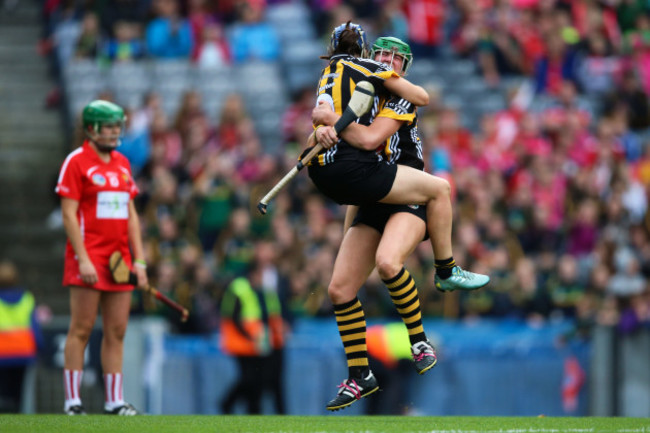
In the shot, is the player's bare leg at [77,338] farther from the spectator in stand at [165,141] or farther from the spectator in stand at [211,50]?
the spectator in stand at [211,50]

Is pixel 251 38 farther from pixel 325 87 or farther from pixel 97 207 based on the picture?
pixel 325 87

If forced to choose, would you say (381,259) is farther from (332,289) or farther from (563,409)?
(563,409)

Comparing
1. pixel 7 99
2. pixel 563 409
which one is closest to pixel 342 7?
pixel 7 99

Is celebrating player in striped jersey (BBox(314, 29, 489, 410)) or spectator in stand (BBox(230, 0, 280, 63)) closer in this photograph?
celebrating player in striped jersey (BBox(314, 29, 489, 410))

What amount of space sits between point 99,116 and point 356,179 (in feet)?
7.65

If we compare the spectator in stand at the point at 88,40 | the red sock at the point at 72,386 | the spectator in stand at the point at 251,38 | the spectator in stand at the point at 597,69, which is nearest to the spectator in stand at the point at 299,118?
the spectator in stand at the point at 251,38

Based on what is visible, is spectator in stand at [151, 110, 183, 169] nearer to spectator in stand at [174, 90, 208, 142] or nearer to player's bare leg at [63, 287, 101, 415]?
spectator in stand at [174, 90, 208, 142]

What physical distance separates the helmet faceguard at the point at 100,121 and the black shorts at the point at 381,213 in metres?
2.04

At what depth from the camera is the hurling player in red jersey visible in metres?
9.48

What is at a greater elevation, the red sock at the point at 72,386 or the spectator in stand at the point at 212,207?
the spectator in stand at the point at 212,207

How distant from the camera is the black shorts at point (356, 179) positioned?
27.1 feet

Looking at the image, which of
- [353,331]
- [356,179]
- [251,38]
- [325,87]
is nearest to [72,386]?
[353,331]

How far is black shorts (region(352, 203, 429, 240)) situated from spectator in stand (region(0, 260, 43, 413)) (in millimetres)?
5052

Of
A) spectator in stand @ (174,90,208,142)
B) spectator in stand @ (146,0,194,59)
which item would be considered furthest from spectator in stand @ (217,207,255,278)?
spectator in stand @ (146,0,194,59)
